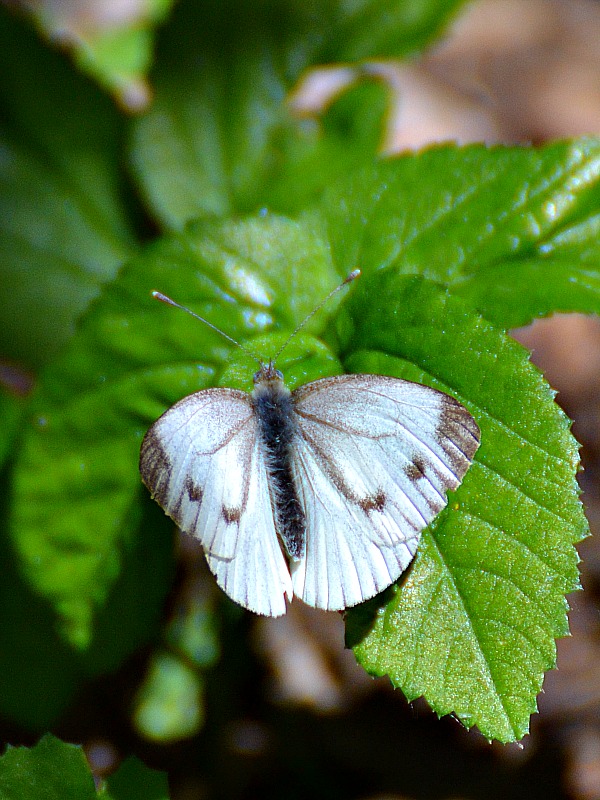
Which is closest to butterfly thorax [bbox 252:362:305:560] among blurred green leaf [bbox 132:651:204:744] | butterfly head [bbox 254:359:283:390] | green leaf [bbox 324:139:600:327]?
butterfly head [bbox 254:359:283:390]

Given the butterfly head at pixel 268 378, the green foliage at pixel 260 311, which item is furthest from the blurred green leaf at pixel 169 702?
the butterfly head at pixel 268 378

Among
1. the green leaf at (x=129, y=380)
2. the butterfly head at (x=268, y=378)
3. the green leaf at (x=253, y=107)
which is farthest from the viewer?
the green leaf at (x=253, y=107)

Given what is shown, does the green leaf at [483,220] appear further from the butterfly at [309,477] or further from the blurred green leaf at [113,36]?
the blurred green leaf at [113,36]

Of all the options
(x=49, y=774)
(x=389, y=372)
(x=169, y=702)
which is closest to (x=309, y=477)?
(x=389, y=372)

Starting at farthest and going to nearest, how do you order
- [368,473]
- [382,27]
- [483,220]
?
[382,27]
[483,220]
[368,473]

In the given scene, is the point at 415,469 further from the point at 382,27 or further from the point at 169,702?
the point at 382,27

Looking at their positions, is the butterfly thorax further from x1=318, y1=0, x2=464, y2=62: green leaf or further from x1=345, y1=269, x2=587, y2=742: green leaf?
x1=318, y1=0, x2=464, y2=62: green leaf
